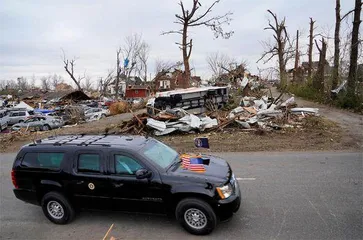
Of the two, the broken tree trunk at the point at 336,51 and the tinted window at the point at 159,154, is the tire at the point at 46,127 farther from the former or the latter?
the broken tree trunk at the point at 336,51

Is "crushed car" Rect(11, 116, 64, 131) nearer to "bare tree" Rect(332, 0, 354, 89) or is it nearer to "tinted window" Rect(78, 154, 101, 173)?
"tinted window" Rect(78, 154, 101, 173)

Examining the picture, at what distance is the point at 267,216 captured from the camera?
493 cm

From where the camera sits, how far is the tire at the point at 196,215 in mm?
4344

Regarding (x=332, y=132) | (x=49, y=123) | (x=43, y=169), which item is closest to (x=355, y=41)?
(x=332, y=132)

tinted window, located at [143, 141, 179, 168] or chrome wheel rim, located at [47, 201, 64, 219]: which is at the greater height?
tinted window, located at [143, 141, 179, 168]

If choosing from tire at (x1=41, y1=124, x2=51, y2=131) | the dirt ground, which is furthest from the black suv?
tire at (x1=41, y1=124, x2=51, y2=131)

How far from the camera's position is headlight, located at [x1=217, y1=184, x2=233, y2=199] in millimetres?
4344

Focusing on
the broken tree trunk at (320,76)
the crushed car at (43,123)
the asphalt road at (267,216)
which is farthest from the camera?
the broken tree trunk at (320,76)

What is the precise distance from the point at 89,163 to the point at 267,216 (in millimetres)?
3324

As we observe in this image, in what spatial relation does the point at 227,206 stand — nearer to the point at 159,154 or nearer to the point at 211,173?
the point at 211,173

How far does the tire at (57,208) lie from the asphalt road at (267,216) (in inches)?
5.0

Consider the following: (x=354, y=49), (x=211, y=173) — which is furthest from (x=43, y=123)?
(x=354, y=49)

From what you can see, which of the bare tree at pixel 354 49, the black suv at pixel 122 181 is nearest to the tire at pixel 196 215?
the black suv at pixel 122 181

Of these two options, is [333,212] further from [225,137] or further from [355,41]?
[355,41]
